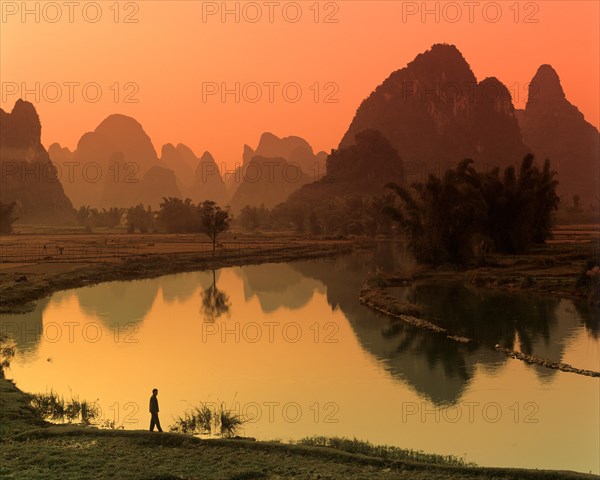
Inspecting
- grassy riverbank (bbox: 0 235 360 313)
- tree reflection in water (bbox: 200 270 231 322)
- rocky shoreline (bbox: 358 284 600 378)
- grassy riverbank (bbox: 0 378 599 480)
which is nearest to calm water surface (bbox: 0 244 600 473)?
tree reflection in water (bbox: 200 270 231 322)

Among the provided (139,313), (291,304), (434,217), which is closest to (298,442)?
(139,313)

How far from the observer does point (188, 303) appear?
165ft

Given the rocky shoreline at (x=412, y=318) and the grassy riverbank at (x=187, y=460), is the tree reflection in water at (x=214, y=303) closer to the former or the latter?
the rocky shoreline at (x=412, y=318)

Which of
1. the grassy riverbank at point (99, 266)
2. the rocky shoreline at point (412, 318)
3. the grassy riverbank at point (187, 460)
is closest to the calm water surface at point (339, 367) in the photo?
the rocky shoreline at point (412, 318)

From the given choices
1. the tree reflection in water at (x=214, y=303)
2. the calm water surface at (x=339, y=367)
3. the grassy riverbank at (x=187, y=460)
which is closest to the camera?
the grassy riverbank at (x=187, y=460)

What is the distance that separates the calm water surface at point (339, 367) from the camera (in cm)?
2214

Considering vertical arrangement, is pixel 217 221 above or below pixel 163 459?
above

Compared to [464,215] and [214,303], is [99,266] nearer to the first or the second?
[214,303]

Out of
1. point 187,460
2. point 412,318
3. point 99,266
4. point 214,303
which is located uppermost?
point 99,266

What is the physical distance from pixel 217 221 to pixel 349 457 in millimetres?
74353

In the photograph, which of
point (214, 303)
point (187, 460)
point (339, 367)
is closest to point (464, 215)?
point (214, 303)

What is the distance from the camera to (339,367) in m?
30.4

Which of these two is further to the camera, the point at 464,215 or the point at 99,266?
the point at 99,266

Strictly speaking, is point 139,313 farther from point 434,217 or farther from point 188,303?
point 434,217
